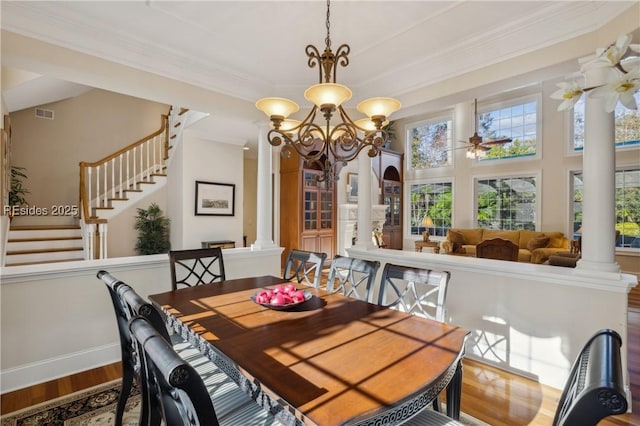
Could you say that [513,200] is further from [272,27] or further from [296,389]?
[296,389]

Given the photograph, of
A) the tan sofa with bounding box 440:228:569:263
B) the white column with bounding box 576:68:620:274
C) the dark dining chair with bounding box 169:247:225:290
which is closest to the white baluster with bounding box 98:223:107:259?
the dark dining chair with bounding box 169:247:225:290

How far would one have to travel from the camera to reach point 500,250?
13.8 feet

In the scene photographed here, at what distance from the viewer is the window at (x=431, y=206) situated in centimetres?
842

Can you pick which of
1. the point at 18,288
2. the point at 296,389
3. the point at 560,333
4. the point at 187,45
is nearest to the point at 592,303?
the point at 560,333

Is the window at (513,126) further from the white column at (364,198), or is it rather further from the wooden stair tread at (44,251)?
the wooden stair tread at (44,251)

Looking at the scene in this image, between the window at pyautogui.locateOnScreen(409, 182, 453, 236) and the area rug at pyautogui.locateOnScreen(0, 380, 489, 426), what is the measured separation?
22.9 ft

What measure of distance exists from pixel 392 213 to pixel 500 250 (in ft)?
15.0

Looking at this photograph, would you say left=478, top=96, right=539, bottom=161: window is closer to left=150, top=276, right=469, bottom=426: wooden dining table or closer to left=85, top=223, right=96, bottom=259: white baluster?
left=150, top=276, right=469, bottom=426: wooden dining table

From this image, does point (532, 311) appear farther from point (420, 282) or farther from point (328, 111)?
point (328, 111)

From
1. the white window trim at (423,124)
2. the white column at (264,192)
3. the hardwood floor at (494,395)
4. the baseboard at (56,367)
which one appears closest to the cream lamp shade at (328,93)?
the white column at (264,192)

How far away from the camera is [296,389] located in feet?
3.42

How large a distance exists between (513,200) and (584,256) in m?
5.73

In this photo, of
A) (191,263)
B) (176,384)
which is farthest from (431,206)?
(176,384)

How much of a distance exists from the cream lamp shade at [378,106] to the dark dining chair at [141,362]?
159 cm
